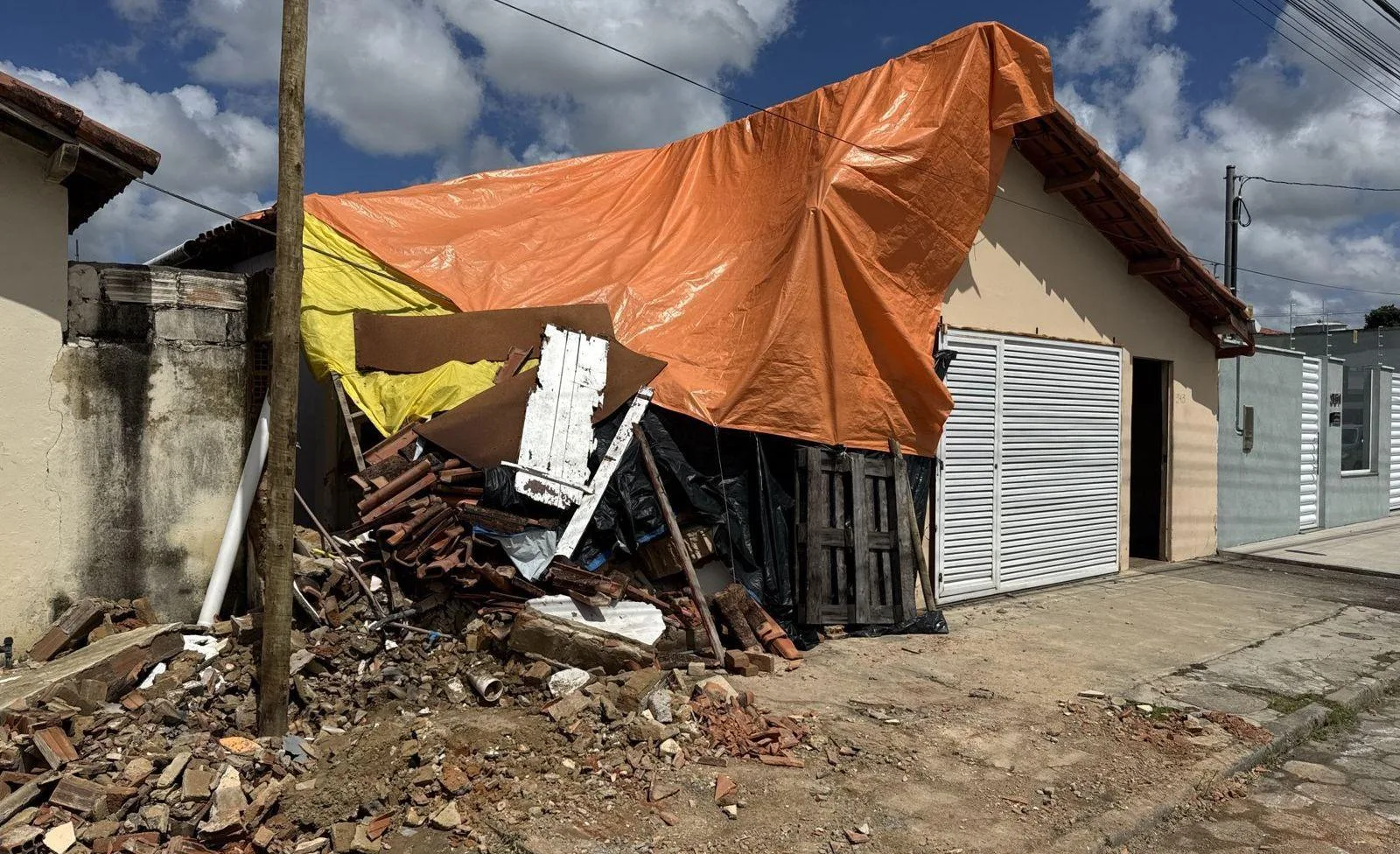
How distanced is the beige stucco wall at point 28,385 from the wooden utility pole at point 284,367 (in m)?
2.06

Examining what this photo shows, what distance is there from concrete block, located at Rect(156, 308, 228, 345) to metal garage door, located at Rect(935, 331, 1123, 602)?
22.2ft

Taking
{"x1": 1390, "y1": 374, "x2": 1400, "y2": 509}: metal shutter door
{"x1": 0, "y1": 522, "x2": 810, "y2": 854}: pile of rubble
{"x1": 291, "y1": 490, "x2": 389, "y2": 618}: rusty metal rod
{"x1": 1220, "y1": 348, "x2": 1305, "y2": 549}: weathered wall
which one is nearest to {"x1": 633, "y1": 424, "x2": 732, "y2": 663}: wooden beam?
{"x1": 0, "y1": 522, "x2": 810, "y2": 854}: pile of rubble

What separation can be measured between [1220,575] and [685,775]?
10.1 metres

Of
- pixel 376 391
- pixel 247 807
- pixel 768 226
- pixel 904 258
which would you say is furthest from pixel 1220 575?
pixel 247 807

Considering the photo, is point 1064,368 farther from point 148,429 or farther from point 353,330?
point 148,429

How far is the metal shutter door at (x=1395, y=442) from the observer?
63.8 ft

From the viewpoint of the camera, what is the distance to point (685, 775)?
4.84 m

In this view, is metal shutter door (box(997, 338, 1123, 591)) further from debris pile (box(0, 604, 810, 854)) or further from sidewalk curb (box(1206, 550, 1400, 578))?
debris pile (box(0, 604, 810, 854))

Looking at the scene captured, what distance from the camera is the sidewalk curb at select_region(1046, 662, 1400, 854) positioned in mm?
4496

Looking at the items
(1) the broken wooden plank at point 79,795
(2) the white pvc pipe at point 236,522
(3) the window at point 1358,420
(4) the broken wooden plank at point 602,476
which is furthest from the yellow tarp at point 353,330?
(3) the window at point 1358,420

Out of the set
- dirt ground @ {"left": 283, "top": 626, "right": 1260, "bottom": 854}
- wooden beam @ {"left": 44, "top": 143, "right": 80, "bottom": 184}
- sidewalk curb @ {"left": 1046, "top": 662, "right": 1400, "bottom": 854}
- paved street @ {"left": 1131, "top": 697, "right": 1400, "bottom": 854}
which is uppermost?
wooden beam @ {"left": 44, "top": 143, "right": 80, "bottom": 184}

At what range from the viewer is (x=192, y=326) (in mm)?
6559

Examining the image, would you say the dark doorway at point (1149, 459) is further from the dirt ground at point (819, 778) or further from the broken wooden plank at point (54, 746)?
the broken wooden plank at point (54, 746)

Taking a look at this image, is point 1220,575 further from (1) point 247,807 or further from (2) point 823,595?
(1) point 247,807
